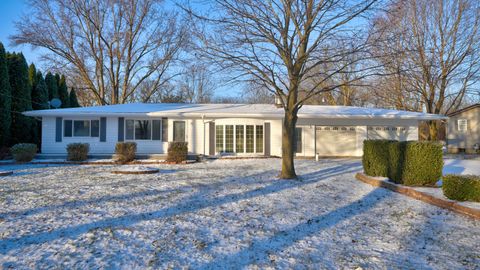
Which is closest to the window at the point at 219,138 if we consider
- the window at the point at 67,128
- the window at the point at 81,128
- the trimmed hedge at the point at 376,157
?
the window at the point at 81,128

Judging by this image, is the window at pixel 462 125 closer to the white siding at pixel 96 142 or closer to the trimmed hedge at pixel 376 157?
the trimmed hedge at pixel 376 157

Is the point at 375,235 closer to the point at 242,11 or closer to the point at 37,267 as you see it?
the point at 37,267

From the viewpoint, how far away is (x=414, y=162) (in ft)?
26.3

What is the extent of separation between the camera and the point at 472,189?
20.1 feet

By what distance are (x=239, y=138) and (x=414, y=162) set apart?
1006cm

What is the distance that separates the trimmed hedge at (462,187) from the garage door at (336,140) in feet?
38.5

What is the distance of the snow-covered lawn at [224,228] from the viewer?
147 inches

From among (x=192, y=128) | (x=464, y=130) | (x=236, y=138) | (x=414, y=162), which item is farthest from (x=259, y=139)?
(x=464, y=130)

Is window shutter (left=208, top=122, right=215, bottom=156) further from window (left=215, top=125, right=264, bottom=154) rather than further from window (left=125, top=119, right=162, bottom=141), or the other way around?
window (left=125, top=119, right=162, bottom=141)

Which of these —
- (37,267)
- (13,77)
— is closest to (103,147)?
(13,77)

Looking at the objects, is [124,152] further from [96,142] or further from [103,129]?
[96,142]

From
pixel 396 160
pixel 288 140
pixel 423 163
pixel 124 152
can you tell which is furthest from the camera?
pixel 124 152

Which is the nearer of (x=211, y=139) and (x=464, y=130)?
(x=211, y=139)

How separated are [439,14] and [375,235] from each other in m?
22.3
